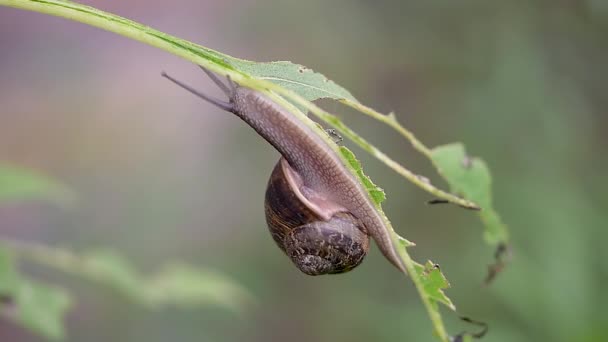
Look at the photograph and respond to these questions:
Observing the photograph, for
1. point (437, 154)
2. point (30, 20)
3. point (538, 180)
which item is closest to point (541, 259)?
point (538, 180)

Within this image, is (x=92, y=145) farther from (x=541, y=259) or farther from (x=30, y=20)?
(x=541, y=259)

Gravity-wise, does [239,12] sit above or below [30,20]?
below

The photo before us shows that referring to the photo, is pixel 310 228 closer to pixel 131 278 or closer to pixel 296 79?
pixel 296 79

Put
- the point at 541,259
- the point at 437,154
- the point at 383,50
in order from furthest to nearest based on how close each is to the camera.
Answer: the point at 383,50, the point at 541,259, the point at 437,154

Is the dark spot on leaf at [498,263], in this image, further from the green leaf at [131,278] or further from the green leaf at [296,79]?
the green leaf at [131,278]

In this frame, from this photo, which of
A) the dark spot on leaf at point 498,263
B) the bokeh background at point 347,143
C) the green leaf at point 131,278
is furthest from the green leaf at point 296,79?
the bokeh background at point 347,143

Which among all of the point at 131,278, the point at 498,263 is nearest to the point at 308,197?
the point at 498,263
